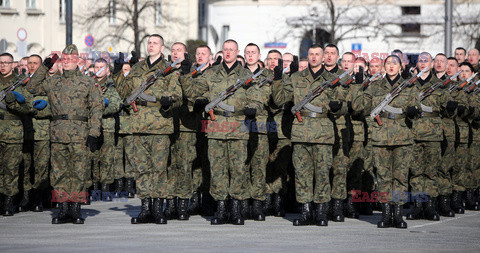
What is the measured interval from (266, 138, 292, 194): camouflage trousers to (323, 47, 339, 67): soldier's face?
1703mm

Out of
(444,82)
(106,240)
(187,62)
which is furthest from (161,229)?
(444,82)

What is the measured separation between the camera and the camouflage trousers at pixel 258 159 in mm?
14734

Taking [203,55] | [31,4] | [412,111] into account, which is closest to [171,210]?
[203,55]

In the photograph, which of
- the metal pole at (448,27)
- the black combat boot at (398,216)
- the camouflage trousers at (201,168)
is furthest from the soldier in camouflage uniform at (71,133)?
the metal pole at (448,27)

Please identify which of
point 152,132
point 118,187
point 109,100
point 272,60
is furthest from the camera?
point 118,187

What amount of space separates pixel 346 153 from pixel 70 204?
13.0 feet

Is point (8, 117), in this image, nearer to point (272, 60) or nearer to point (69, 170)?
point (69, 170)

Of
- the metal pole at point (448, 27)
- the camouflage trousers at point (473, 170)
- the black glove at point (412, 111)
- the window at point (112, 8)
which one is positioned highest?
the window at point (112, 8)

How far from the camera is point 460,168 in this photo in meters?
16.7

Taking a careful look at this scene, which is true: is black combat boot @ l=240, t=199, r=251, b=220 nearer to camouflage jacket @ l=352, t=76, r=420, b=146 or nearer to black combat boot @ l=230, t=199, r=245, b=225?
black combat boot @ l=230, t=199, r=245, b=225

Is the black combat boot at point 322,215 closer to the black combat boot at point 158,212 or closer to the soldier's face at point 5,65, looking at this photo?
the black combat boot at point 158,212

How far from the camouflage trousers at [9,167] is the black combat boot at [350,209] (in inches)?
191

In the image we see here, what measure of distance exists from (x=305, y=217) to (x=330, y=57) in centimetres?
222

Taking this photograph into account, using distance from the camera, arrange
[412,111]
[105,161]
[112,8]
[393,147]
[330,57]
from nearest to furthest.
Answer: [412,111]
[393,147]
[330,57]
[105,161]
[112,8]
